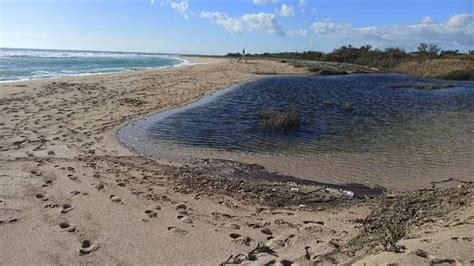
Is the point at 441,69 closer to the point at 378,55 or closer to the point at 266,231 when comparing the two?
the point at 378,55

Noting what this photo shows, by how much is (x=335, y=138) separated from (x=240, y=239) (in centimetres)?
822

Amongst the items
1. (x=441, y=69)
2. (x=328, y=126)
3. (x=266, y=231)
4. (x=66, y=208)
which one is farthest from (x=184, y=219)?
(x=441, y=69)

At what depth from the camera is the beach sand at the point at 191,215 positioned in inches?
204

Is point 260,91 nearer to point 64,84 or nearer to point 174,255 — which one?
point 64,84

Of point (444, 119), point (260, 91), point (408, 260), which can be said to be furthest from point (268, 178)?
point (260, 91)


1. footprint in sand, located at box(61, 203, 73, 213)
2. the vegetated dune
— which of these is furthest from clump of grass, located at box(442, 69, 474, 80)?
footprint in sand, located at box(61, 203, 73, 213)

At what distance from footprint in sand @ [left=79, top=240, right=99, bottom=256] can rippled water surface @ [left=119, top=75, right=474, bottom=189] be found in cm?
503

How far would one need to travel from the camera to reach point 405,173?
31.7 ft

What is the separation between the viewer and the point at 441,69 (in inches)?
1911

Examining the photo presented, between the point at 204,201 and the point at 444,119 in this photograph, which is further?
the point at 444,119

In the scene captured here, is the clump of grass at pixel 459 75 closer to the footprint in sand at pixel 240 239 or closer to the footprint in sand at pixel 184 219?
the footprint in sand at pixel 184 219

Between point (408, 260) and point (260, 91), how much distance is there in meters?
21.9

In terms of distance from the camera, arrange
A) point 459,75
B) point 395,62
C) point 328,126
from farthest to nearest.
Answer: point 395,62
point 459,75
point 328,126

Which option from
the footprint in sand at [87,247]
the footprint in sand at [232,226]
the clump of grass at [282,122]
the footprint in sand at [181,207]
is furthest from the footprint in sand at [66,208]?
the clump of grass at [282,122]
